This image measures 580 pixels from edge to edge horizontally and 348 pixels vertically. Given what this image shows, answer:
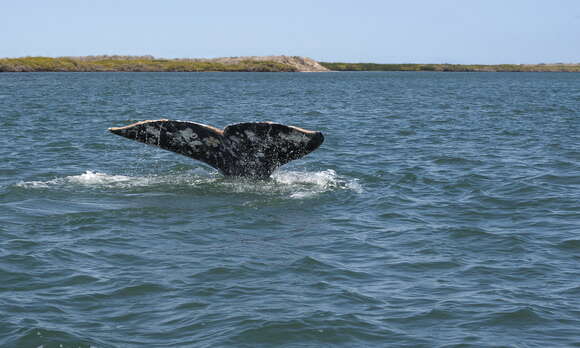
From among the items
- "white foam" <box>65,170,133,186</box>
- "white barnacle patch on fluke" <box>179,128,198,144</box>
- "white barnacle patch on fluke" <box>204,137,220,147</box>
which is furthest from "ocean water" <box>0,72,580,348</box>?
"white barnacle patch on fluke" <box>179,128,198,144</box>

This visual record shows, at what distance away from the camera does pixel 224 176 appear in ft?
50.3

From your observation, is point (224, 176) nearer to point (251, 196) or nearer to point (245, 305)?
point (251, 196)

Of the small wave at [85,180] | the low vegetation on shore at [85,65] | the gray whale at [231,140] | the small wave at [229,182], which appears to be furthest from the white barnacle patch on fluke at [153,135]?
the low vegetation on shore at [85,65]

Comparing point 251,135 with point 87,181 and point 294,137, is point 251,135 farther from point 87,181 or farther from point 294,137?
point 87,181

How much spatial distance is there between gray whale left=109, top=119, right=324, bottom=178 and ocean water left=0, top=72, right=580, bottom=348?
33.0 inches

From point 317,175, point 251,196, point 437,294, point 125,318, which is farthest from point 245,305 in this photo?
point 317,175

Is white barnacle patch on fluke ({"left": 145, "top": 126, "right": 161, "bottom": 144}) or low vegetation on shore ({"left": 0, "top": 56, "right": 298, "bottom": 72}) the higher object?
white barnacle patch on fluke ({"left": 145, "top": 126, "right": 161, "bottom": 144})

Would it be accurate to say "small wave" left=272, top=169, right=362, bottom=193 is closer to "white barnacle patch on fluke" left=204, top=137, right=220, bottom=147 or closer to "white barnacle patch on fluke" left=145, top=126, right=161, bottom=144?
"white barnacle patch on fluke" left=204, top=137, right=220, bottom=147

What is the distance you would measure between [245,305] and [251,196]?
18.1ft

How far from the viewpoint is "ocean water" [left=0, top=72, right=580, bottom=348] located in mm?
8375

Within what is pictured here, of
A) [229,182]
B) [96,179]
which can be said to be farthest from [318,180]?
[96,179]

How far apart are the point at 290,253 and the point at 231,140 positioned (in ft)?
10.9

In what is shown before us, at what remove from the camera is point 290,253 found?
11.1 meters

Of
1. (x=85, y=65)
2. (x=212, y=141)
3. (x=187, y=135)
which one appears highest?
(x=187, y=135)
